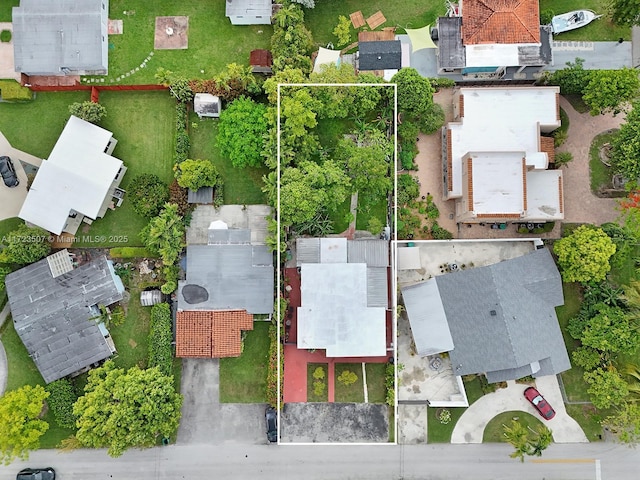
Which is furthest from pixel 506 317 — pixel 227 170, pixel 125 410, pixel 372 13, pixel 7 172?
pixel 7 172

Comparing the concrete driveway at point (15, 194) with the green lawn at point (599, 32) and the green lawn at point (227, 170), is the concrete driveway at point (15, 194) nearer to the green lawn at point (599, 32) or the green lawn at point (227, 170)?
the green lawn at point (227, 170)

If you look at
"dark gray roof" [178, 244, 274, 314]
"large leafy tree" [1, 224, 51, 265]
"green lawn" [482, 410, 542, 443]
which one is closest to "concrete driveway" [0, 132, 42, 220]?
"large leafy tree" [1, 224, 51, 265]

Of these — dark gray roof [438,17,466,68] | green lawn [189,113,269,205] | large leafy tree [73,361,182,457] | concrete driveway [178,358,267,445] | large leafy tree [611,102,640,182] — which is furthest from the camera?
green lawn [189,113,269,205]

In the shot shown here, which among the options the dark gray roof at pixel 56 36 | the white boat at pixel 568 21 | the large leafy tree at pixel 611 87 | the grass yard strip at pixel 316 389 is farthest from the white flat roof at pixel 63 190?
the white boat at pixel 568 21

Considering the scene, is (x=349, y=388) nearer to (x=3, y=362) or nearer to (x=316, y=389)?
(x=316, y=389)

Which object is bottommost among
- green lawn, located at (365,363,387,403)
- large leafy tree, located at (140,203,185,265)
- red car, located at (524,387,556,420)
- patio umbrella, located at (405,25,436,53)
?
red car, located at (524,387,556,420)

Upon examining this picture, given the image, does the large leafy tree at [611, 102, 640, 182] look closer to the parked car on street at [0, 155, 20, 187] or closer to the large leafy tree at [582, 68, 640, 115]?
the large leafy tree at [582, 68, 640, 115]

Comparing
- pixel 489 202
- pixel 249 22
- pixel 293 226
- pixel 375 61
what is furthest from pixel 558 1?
pixel 293 226

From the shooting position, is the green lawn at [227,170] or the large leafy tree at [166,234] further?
the green lawn at [227,170]
